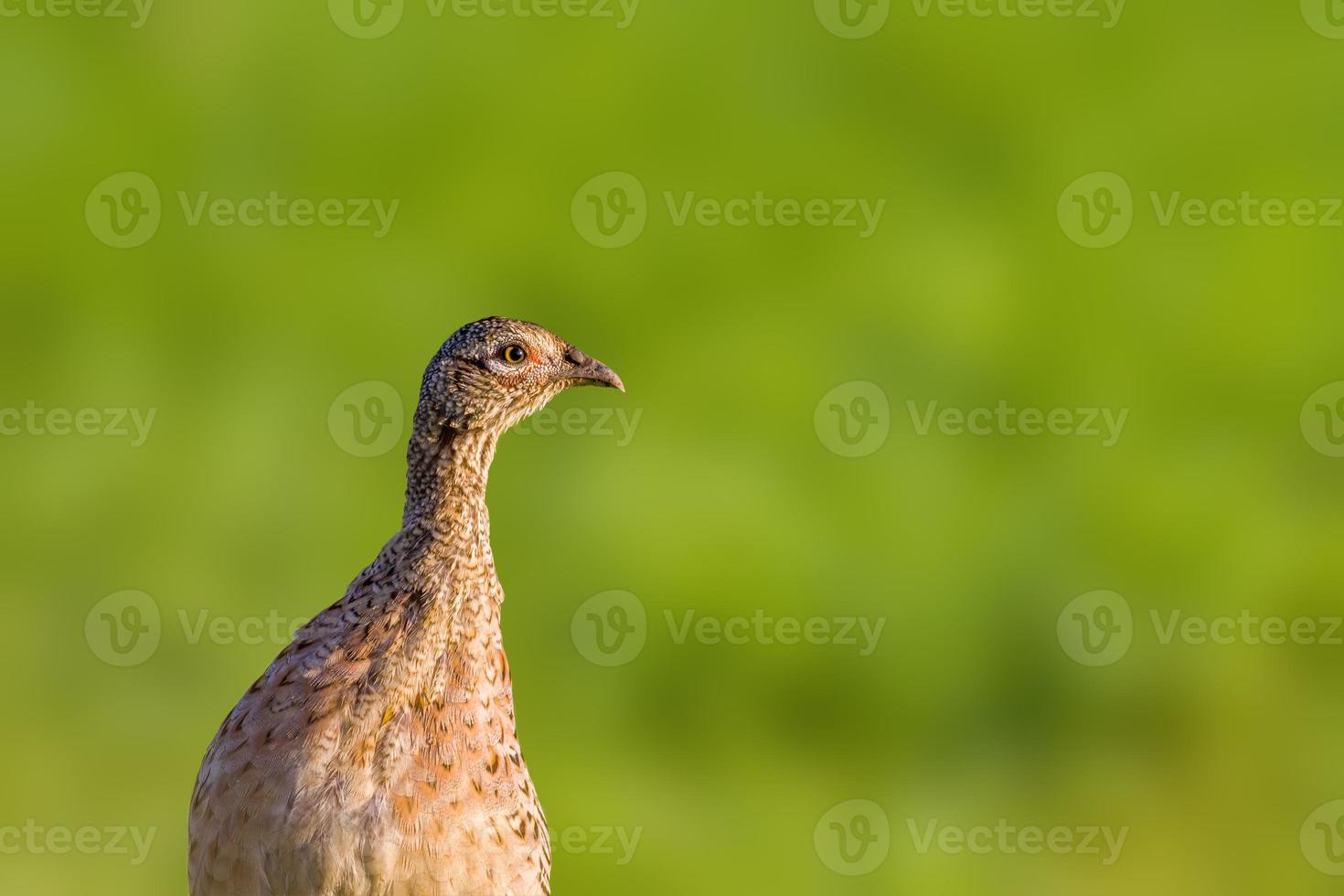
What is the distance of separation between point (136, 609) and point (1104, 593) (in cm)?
772

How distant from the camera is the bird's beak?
6746mm

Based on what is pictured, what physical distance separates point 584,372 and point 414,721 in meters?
1.40

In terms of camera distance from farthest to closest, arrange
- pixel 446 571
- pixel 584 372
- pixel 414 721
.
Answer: pixel 584 372 < pixel 446 571 < pixel 414 721

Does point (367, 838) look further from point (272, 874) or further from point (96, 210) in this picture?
point (96, 210)

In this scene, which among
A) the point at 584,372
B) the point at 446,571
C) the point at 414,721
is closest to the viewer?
the point at 414,721

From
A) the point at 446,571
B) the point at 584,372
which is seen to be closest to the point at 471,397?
the point at 584,372

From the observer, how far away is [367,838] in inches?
247

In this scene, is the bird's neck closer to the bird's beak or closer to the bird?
the bird

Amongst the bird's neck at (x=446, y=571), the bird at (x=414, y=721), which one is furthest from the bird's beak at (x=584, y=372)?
the bird's neck at (x=446, y=571)

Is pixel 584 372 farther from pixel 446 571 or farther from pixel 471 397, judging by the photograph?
pixel 446 571

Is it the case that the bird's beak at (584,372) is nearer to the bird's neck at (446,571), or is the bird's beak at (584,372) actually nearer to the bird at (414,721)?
the bird at (414,721)

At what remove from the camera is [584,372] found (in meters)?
6.75

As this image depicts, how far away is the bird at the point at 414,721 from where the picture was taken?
6297 millimetres

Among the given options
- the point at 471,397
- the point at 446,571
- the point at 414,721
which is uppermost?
the point at 471,397
